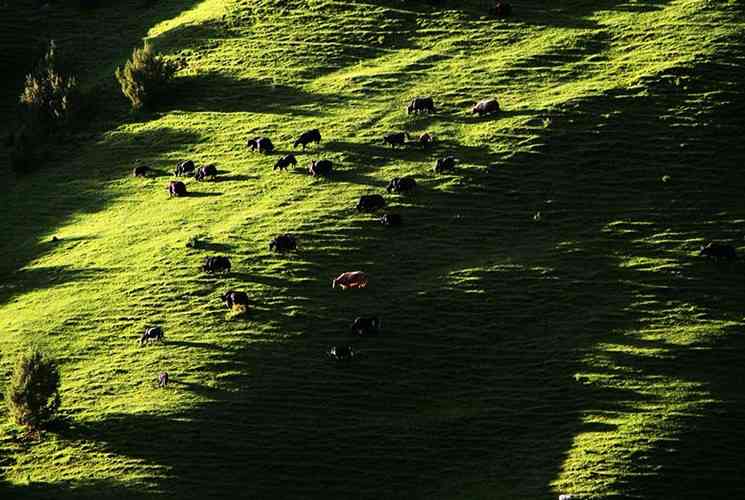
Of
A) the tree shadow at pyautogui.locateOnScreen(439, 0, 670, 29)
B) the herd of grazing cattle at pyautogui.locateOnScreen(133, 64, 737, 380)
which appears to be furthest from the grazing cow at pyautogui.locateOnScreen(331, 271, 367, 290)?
the tree shadow at pyautogui.locateOnScreen(439, 0, 670, 29)

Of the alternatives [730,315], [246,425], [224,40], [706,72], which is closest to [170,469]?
[246,425]

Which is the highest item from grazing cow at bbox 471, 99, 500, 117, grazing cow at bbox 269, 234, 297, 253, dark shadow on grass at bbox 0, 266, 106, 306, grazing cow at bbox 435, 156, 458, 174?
grazing cow at bbox 471, 99, 500, 117

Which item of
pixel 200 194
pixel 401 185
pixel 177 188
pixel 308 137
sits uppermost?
pixel 308 137

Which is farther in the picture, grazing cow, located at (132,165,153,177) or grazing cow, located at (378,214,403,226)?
grazing cow, located at (132,165,153,177)

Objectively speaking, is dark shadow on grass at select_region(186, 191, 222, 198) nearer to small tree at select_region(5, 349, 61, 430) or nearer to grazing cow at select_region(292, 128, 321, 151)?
grazing cow at select_region(292, 128, 321, 151)

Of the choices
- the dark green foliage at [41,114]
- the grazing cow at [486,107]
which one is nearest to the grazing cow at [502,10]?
the grazing cow at [486,107]

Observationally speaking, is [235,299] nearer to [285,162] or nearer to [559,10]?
[285,162]

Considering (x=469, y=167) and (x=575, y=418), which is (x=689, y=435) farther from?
(x=469, y=167)

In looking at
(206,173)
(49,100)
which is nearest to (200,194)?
(206,173)
